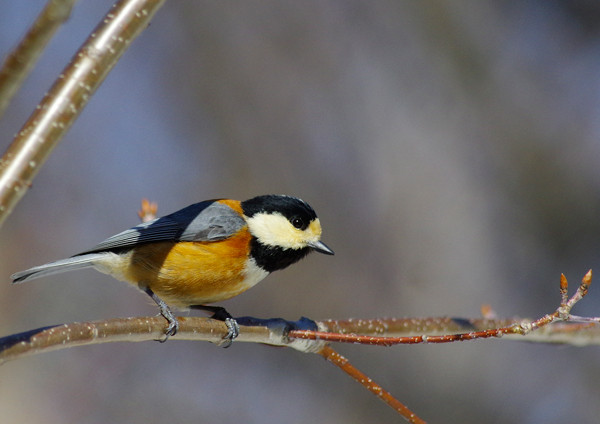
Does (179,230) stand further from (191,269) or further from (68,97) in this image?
(68,97)

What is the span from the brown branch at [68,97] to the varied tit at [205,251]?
1.37 m

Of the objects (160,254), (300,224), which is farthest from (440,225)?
(160,254)

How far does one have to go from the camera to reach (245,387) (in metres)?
5.55

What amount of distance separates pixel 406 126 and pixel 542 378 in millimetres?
2658

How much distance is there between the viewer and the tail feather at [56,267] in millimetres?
2549

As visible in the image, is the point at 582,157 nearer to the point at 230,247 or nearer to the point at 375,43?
the point at 375,43

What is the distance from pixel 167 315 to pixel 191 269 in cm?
36

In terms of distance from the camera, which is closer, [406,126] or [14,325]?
[14,325]

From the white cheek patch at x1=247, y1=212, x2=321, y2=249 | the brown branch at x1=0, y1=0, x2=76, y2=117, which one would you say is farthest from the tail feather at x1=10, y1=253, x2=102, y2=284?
the brown branch at x1=0, y1=0, x2=76, y2=117

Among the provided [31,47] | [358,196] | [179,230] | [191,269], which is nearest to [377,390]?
[191,269]

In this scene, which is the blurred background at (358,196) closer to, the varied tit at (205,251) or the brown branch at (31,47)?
the varied tit at (205,251)

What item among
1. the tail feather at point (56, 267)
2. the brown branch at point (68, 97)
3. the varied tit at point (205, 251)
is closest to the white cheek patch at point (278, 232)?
the varied tit at point (205, 251)

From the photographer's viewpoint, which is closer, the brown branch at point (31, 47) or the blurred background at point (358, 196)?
the brown branch at point (31, 47)

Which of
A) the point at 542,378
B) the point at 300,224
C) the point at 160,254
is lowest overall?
the point at 160,254
